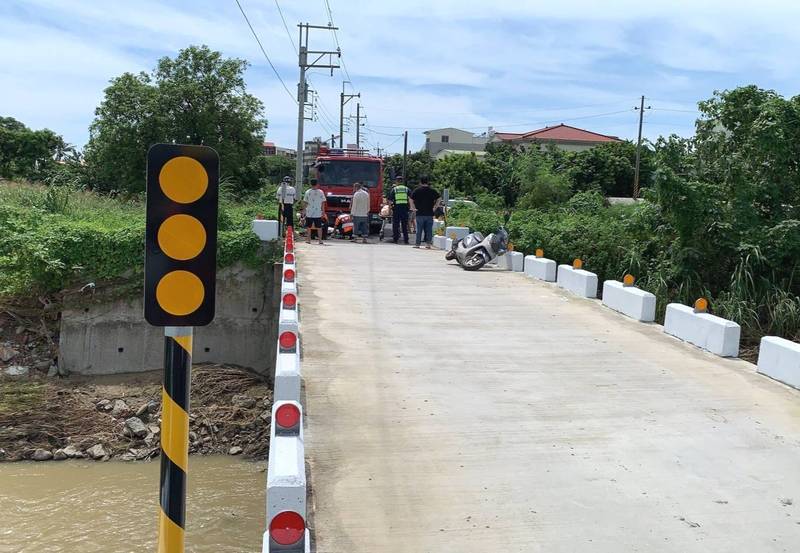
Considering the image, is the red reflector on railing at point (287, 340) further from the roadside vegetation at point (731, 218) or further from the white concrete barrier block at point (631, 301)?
the roadside vegetation at point (731, 218)

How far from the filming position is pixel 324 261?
15273mm

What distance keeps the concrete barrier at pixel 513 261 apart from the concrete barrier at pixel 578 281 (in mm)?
1906

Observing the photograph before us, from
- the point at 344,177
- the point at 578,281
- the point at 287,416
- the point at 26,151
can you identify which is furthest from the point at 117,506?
the point at 26,151

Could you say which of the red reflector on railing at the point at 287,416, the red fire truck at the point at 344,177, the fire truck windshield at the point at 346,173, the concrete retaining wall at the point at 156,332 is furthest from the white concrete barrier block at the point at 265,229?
the red reflector on railing at the point at 287,416

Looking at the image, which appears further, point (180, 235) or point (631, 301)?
point (631, 301)

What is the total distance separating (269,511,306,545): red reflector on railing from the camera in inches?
142

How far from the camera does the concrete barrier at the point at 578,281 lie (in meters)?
11.8

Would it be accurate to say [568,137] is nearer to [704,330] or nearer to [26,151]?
[26,151]

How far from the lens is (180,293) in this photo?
2.74 meters

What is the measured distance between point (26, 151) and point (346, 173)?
35.7 metres

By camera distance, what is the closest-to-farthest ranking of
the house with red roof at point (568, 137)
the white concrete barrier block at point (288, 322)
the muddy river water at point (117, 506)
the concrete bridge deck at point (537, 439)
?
the concrete bridge deck at point (537, 439) → the white concrete barrier block at point (288, 322) → the muddy river water at point (117, 506) → the house with red roof at point (568, 137)

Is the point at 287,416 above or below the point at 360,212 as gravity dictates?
below

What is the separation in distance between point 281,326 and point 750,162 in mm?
8660

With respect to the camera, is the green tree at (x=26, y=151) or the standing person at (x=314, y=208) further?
the green tree at (x=26, y=151)
